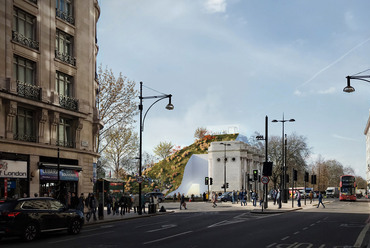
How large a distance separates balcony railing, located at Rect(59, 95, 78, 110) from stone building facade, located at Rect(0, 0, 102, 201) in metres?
0.08

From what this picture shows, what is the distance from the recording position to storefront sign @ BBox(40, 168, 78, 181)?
33.0m

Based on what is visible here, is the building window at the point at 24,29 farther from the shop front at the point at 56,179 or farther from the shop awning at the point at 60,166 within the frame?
the shop front at the point at 56,179

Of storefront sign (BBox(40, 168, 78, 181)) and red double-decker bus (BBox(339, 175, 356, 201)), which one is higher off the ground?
storefront sign (BBox(40, 168, 78, 181))

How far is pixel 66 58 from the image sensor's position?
36.8 meters

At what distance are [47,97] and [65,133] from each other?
3942 millimetres

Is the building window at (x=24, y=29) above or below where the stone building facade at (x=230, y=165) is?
above

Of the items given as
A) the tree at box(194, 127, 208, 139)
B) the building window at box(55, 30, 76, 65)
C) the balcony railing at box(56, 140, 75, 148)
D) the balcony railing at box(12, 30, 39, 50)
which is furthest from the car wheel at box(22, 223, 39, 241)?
the tree at box(194, 127, 208, 139)

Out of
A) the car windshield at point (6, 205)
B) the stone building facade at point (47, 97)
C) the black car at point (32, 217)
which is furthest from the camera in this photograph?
the stone building facade at point (47, 97)

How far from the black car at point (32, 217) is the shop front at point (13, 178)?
983cm

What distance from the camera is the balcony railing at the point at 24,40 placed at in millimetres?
31047

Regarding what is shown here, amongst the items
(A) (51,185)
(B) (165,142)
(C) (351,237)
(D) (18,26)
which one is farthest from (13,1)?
(B) (165,142)

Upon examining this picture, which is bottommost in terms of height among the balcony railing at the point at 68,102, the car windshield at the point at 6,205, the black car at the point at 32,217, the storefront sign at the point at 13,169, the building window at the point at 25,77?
the black car at the point at 32,217

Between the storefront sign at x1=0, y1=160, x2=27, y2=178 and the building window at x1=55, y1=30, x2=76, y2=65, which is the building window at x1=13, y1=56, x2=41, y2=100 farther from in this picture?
the storefront sign at x1=0, y1=160, x2=27, y2=178

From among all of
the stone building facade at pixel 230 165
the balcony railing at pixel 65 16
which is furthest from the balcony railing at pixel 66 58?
the stone building facade at pixel 230 165
